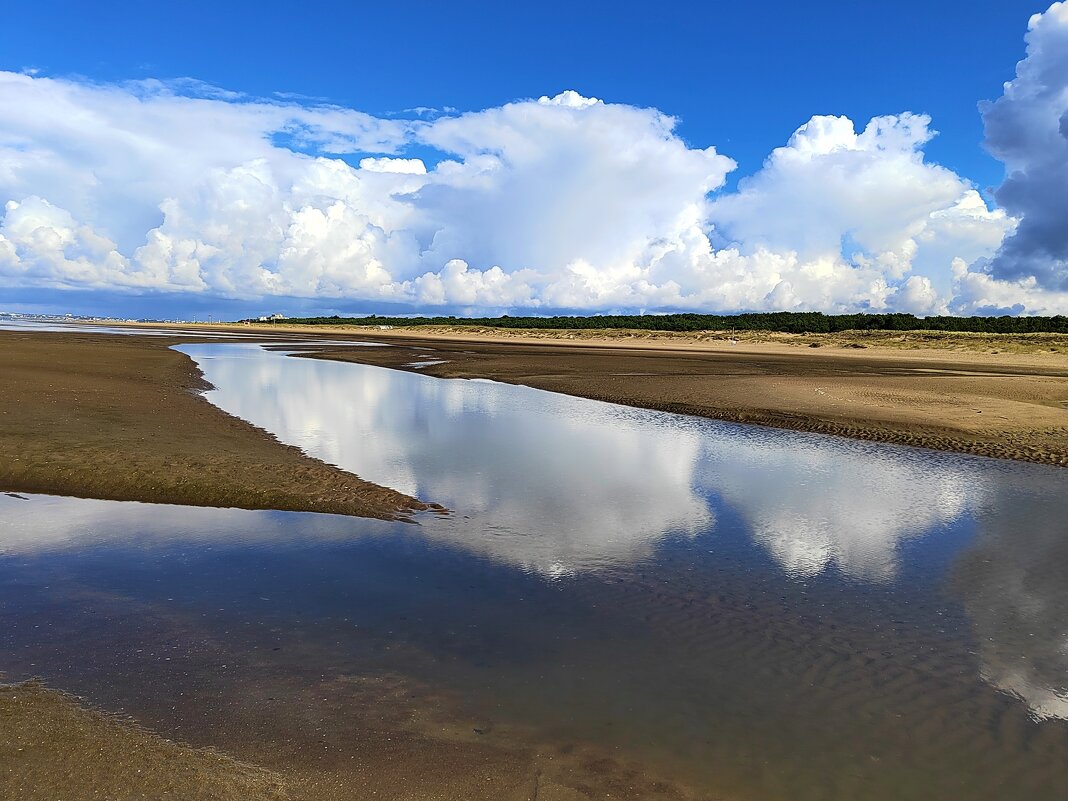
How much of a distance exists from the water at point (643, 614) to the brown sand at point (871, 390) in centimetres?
668

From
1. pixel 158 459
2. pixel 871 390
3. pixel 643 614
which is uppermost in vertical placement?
pixel 871 390

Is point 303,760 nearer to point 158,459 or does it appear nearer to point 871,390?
point 158,459

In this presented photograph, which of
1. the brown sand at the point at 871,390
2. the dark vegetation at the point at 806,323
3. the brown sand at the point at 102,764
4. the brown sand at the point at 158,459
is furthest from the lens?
the dark vegetation at the point at 806,323

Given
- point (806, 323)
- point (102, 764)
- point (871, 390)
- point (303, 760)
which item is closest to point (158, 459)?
point (102, 764)

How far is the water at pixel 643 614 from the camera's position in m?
5.62

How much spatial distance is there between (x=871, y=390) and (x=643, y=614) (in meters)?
28.4

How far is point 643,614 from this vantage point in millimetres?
7984

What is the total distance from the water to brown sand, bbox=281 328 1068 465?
668cm

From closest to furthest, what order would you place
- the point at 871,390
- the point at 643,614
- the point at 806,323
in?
the point at 643,614
the point at 871,390
the point at 806,323

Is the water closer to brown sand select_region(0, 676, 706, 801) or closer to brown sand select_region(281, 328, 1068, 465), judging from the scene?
brown sand select_region(0, 676, 706, 801)

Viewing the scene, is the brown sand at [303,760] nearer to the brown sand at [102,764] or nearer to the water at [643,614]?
the brown sand at [102,764]

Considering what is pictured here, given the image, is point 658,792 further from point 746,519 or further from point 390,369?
point 390,369

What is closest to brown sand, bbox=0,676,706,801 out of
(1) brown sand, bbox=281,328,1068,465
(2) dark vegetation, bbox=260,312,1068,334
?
(1) brown sand, bbox=281,328,1068,465

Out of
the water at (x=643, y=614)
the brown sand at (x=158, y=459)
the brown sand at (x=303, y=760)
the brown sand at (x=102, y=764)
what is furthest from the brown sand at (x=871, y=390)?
the brown sand at (x=102, y=764)
